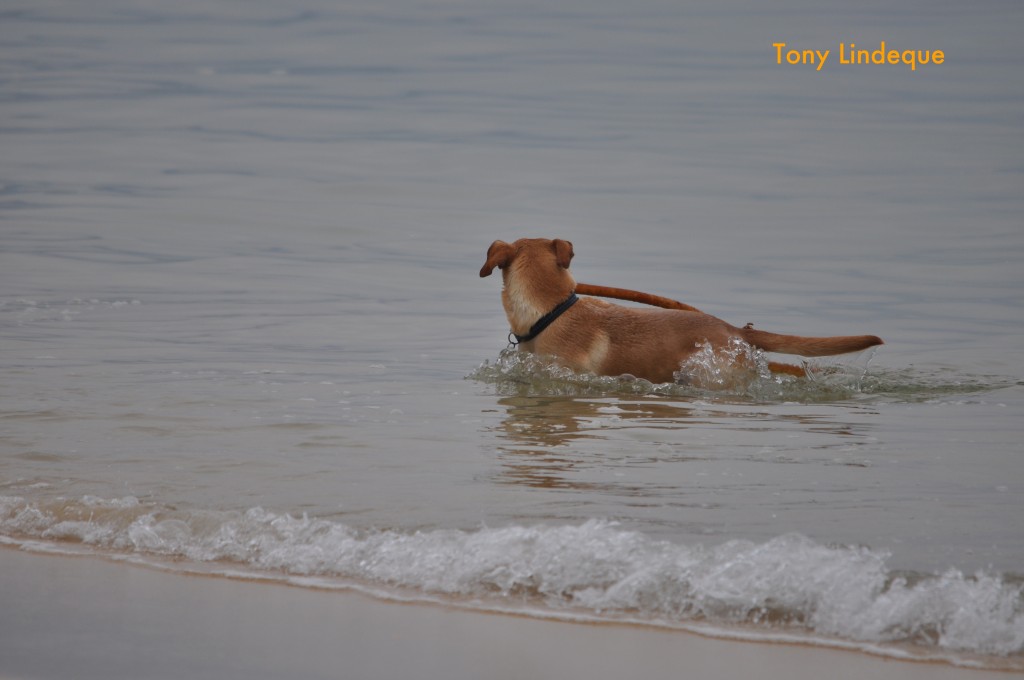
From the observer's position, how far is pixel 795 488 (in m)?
5.67

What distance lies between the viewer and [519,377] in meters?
8.58

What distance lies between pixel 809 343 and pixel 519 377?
1.79 meters

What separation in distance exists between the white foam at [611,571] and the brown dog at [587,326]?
335 cm

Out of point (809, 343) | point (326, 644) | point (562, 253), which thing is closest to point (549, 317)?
point (562, 253)

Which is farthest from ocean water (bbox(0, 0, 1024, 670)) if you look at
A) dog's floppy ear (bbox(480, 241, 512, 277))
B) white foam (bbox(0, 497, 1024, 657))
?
dog's floppy ear (bbox(480, 241, 512, 277))

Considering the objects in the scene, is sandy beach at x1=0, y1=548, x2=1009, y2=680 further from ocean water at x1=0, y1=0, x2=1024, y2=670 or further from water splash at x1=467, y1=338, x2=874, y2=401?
water splash at x1=467, y1=338, x2=874, y2=401

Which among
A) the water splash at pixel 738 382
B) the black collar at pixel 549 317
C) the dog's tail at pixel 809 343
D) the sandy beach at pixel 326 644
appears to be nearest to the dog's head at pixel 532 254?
the black collar at pixel 549 317

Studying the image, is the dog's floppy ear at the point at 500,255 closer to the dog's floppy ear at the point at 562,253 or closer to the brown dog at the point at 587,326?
the brown dog at the point at 587,326

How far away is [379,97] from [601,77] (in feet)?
26.4

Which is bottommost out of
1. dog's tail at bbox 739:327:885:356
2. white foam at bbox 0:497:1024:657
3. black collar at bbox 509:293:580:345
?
white foam at bbox 0:497:1024:657

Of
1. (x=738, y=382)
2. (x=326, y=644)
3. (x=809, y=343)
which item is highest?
(x=809, y=343)

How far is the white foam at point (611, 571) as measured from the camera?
4266mm

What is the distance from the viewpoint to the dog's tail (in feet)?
24.9

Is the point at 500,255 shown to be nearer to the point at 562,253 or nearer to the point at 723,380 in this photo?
the point at 562,253
